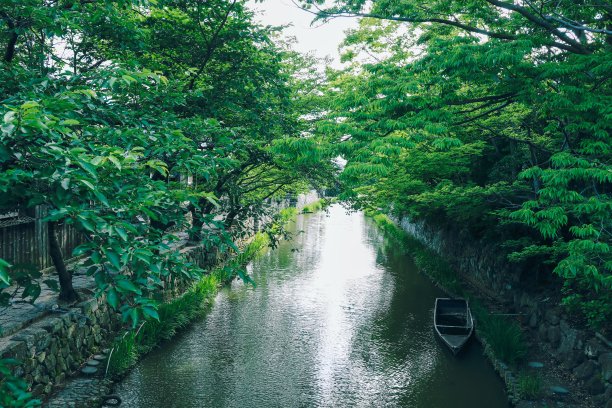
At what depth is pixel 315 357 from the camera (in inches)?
455

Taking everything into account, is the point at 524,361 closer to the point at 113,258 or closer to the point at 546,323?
the point at 546,323

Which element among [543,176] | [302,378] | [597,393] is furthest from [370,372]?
[543,176]

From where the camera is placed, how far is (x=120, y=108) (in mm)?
7031

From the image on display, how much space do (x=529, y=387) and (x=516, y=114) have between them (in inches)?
261

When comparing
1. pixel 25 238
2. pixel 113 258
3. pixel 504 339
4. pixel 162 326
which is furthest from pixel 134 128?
pixel 504 339

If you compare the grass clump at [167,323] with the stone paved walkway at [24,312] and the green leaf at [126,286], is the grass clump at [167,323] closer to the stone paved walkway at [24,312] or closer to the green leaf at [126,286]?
the stone paved walkway at [24,312]

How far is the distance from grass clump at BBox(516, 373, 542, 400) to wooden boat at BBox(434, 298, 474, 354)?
2.53 meters

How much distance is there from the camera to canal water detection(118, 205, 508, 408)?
941cm

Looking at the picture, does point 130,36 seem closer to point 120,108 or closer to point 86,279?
point 120,108

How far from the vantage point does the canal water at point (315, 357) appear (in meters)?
9.41

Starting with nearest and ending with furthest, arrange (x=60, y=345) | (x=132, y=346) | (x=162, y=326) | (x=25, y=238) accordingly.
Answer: (x=60, y=345)
(x=132, y=346)
(x=25, y=238)
(x=162, y=326)

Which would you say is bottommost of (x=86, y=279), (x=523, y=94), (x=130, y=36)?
(x=86, y=279)

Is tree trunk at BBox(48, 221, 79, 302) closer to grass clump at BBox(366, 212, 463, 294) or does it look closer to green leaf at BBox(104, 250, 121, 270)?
green leaf at BBox(104, 250, 121, 270)

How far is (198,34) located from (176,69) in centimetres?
113
